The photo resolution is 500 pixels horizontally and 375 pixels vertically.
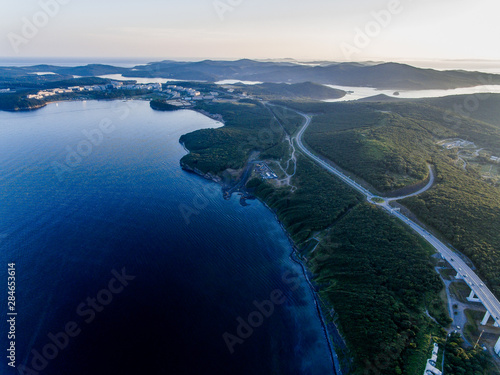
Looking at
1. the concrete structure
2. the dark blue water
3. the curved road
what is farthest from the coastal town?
the concrete structure

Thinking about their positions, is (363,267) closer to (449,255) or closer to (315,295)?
(315,295)

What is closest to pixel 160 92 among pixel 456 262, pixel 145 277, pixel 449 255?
pixel 145 277

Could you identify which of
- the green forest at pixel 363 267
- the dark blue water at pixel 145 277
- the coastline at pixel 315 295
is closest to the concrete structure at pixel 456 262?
the green forest at pixel 363 267

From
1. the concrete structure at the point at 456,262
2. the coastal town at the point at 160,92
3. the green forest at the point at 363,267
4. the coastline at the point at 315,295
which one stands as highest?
the coastal town at the point at 160,92

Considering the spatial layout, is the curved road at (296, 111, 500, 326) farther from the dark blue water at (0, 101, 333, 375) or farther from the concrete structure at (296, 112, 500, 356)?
the dark blue water at (0, 101, 333, 375)

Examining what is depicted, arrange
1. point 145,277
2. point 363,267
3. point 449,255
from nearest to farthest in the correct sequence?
point 449,255
point 363,267
point 145,277

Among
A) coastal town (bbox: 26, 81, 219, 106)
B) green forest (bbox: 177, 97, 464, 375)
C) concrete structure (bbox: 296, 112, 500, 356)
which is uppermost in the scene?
coastal town (bbox: 26, 81, 219, 106)

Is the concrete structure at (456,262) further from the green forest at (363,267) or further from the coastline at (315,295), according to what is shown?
the coastline at (315,295)

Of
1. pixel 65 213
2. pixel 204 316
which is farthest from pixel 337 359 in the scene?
pixel 65 213

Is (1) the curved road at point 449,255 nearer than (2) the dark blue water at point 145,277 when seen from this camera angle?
Yes
